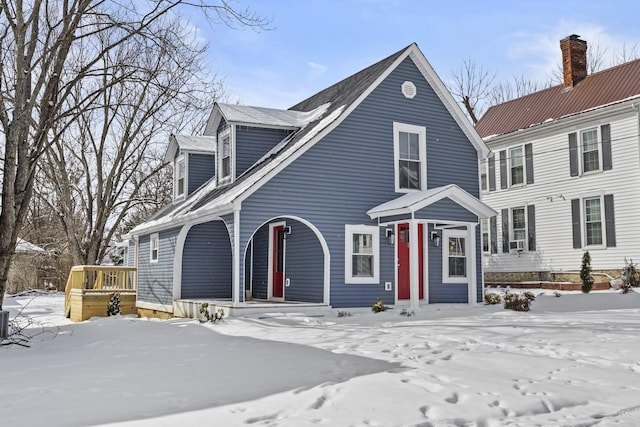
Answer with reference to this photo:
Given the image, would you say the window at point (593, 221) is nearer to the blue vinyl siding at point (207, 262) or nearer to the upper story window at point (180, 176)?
the blue vinyl siding at point (207, 262)

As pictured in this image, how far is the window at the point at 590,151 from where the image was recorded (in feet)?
66.2

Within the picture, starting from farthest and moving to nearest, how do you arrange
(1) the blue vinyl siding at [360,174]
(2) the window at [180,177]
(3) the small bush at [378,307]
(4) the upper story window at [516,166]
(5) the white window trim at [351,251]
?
(4) the upper story window at [516,166], (2) the window at [180,177], (5) the white window trim at [351,251], (1) the blue vinyl siding at [360,174], (3) the small bush at [378,307]

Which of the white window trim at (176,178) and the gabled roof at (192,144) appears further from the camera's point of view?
the white window trim at (176,178)

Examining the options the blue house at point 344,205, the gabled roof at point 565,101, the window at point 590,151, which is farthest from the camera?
the window at point 590,151

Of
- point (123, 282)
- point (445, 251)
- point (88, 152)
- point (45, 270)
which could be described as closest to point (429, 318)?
point (445, 251)

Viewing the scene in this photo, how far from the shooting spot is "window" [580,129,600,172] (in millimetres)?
20186

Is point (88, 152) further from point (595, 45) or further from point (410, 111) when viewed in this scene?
point (595, 45)

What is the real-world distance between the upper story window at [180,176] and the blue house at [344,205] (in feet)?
7.36

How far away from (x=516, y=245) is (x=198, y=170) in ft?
38.8

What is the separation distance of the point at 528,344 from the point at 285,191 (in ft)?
23.1

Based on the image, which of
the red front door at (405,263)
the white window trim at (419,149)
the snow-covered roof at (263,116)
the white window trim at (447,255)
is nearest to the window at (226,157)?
the snow-covered roof at (263,116)

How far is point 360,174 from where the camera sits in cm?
1497

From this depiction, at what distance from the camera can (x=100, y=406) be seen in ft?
17.1

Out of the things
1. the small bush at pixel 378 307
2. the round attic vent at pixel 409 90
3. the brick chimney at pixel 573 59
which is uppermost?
the brick chimney at pixel 573 59
